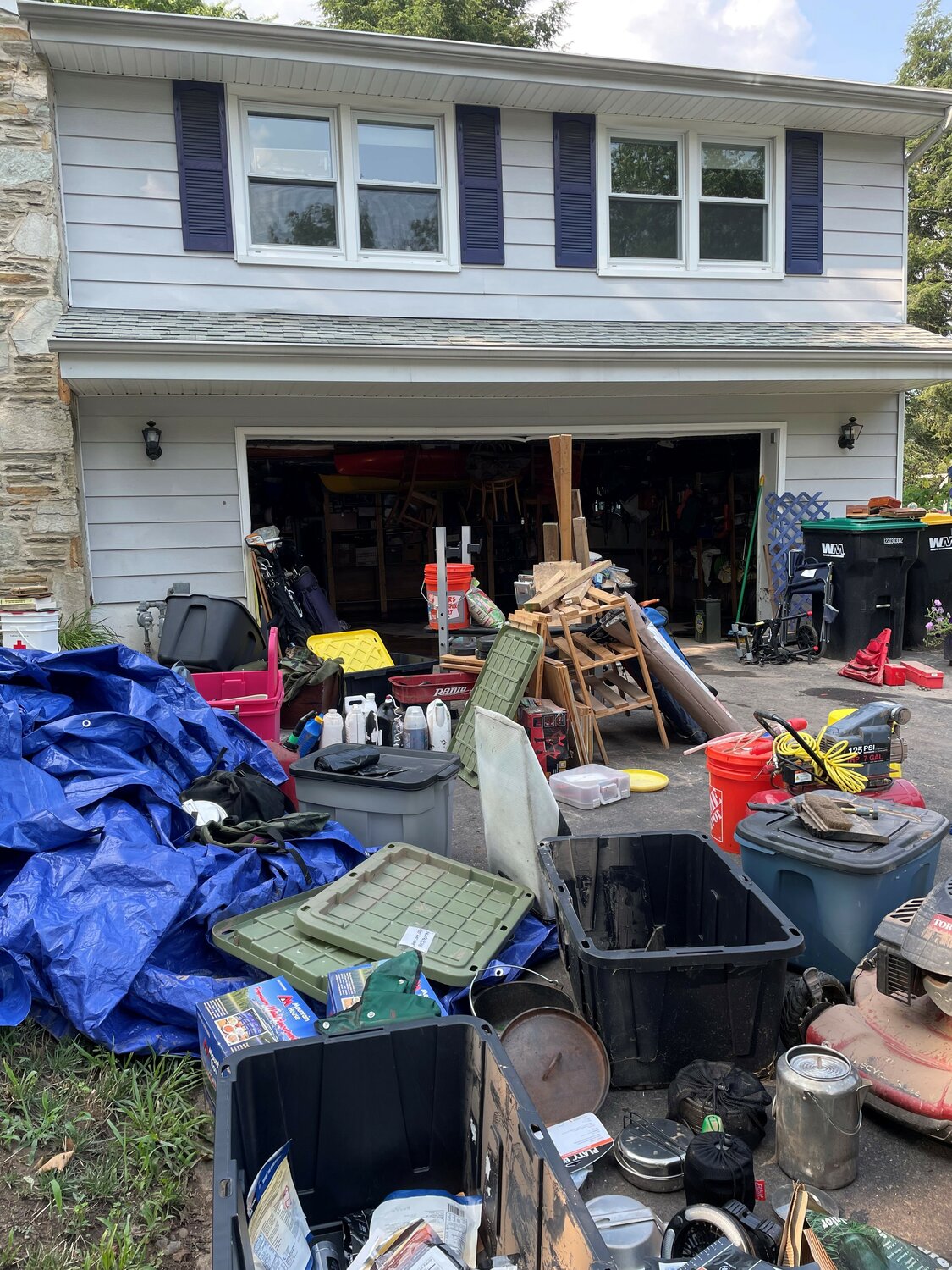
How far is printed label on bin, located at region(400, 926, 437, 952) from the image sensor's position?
3.16 m

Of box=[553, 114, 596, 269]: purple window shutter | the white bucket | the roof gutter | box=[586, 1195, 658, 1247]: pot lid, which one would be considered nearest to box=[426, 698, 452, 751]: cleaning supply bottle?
the white bucket

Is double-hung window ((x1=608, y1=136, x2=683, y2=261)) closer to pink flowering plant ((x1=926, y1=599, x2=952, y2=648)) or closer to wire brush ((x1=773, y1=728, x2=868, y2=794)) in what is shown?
pink flowering plant ((x1=926, y1=599, x2=952, y2=648))

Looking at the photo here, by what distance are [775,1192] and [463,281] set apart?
26.9ft

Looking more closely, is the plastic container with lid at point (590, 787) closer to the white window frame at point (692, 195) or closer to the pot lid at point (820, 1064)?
the pot lid at point (820, 1064)

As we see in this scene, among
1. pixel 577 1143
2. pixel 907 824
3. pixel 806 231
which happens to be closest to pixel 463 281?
pixel 806 231

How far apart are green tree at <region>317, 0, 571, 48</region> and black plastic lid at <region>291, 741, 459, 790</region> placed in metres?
20.8

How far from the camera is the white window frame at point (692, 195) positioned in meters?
9.08

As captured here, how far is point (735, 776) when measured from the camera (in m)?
4.11

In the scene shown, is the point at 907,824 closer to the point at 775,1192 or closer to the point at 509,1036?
the point at 775,1192

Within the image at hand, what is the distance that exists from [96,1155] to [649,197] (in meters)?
9.56

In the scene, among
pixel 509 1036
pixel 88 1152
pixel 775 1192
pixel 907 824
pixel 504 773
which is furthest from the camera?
pixel 504 773

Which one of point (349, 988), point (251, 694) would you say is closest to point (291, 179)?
point (251, 694)

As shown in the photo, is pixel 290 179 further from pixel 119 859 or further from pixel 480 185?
pixel 119 859

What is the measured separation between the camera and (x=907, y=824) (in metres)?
3.21
